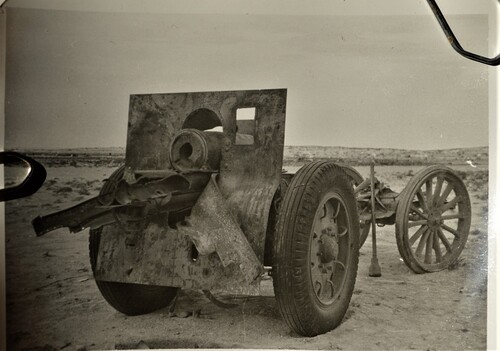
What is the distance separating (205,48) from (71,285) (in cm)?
81

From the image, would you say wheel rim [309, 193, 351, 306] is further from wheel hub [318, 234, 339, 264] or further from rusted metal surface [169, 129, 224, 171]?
rusted metal surface [169, 129, 224, 171]

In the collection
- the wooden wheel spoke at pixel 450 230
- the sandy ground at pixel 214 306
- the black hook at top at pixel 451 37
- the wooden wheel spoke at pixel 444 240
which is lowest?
the sandy ground at pixel 214 306

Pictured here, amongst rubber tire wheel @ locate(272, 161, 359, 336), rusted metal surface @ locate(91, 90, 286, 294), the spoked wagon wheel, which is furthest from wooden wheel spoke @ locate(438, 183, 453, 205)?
rusted metal surface @ locate(91, 90, 286, 294)

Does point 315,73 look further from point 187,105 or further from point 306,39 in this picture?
point 187,105

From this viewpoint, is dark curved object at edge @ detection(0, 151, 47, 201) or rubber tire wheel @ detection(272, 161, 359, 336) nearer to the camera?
rubber tire wheel @ detection(272, 161, 359, 336)

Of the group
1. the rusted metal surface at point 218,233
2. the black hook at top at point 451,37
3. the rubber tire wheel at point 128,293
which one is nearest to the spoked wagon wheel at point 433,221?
the black hook at top at point 451,37

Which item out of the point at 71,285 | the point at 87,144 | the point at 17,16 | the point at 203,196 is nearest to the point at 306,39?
the point at 203,196

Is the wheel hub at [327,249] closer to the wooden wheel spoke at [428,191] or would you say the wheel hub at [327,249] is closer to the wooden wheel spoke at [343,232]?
the wooden wheel spoke at [343,232]

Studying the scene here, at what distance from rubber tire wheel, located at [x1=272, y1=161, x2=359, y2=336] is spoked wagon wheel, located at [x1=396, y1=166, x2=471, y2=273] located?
22 centimetres

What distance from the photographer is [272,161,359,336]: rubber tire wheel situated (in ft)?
4.38

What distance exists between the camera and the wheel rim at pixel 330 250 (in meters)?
1.40

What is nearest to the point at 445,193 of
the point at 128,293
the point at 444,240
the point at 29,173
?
the point at 444,240

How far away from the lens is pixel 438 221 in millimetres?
1409

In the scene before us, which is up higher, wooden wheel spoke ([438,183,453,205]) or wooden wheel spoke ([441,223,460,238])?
wooden wheel spoke ([438,183,453,205])
